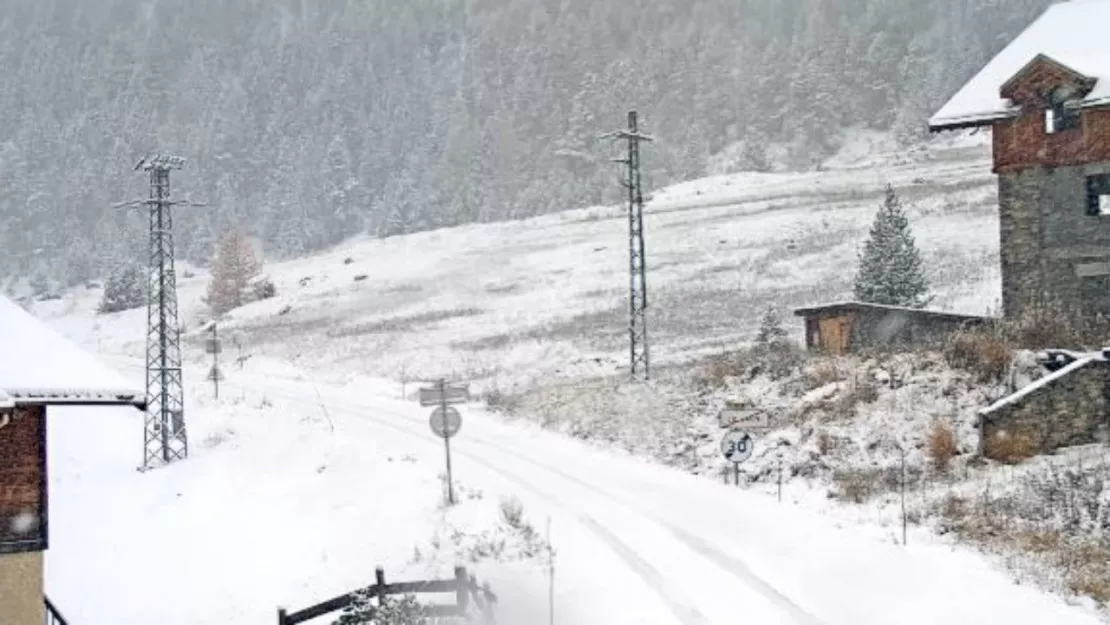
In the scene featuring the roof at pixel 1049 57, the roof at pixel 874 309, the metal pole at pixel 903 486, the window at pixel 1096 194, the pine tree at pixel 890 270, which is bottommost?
the metal pole at pixel 903 486

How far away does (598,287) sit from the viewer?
206 feet

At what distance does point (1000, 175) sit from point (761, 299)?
19.6 m

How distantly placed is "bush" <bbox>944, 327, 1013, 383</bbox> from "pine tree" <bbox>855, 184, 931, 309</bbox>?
9408 mm

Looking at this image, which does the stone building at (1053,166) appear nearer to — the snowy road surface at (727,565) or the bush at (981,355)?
the bush at (981,355)

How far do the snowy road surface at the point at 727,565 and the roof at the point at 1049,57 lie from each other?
47.8ft

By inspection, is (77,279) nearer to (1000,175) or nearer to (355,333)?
(355,333)

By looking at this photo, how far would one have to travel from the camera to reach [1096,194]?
1231 inches

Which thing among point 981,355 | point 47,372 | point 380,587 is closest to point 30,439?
point 47,372

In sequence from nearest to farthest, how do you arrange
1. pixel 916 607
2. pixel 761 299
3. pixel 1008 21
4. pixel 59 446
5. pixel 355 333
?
pixel 916 607
pixel 59 446
pixel 761 299
pixel 355 333
pixel 1008 21

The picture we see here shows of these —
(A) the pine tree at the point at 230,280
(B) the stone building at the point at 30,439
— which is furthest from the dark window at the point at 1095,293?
(A) the pine tree at the point at 230,280

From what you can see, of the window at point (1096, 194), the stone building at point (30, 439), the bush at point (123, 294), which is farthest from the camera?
the bush at point (123, 294)

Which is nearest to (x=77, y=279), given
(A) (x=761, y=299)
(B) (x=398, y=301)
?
(B) (x=398, y=301)

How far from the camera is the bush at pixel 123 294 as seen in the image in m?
85.9

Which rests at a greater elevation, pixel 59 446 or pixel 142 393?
pixel 142 393
